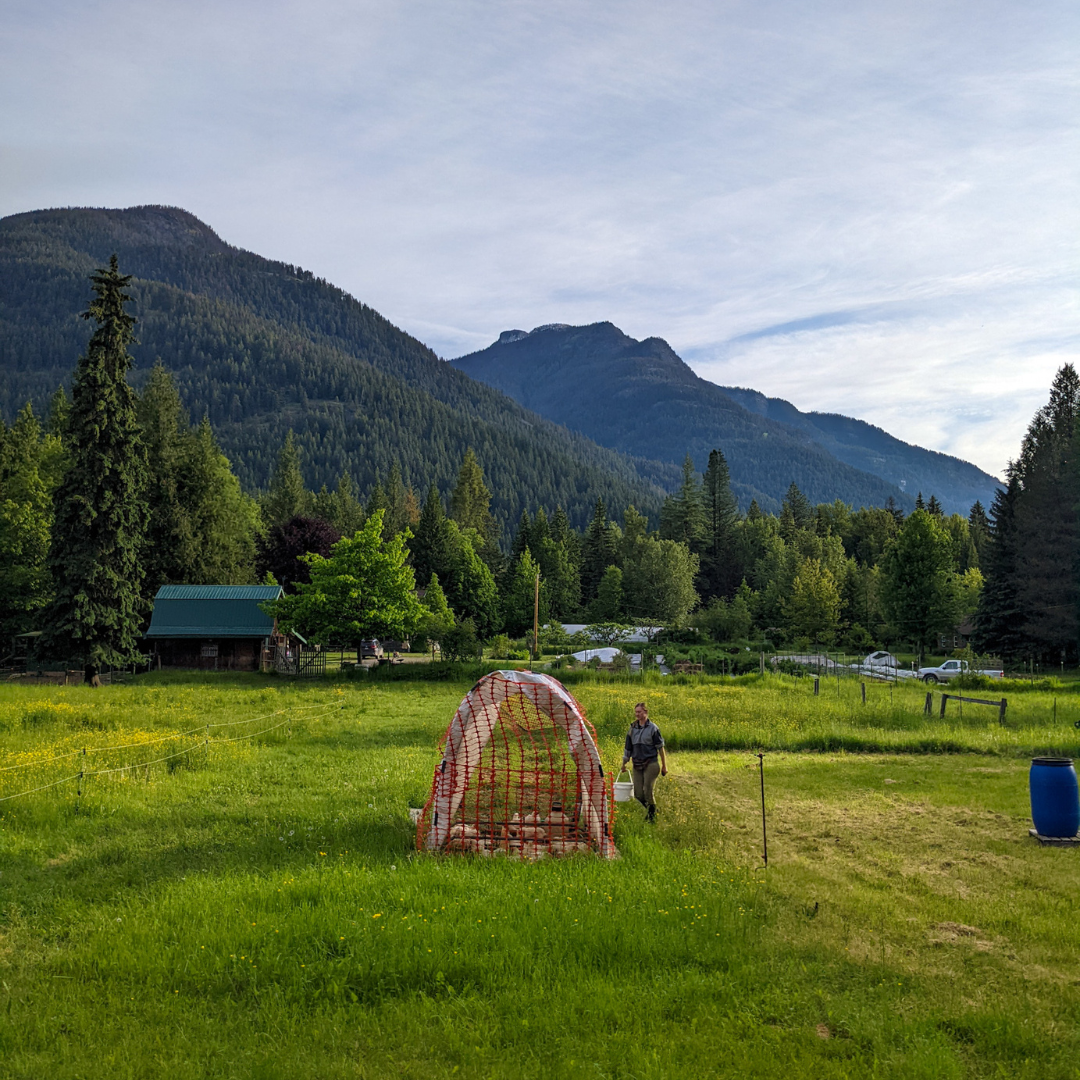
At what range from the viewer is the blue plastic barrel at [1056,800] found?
11227mm

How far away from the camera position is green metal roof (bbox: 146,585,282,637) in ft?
137

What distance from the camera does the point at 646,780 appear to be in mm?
12469

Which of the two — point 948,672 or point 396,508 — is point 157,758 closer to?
point 948,672

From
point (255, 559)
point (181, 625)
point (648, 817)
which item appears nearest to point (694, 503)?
point (255, 559)

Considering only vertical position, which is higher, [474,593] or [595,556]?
[595,556]

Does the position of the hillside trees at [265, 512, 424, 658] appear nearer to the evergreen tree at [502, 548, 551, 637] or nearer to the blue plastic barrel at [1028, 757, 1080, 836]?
the blue plastic barrel at [1028, 757, 1080, 836]

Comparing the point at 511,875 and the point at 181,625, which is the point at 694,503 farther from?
the point at 511,875

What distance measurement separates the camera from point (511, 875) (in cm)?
923

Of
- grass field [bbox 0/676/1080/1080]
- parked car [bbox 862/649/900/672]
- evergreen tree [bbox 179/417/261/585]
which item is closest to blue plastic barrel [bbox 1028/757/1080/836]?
grass field [bbox 0/676/1080/1080]

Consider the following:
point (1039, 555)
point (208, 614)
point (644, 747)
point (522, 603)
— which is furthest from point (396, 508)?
point (644, 747)

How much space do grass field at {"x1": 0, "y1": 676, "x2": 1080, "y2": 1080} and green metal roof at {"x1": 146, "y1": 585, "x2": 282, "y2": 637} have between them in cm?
2774

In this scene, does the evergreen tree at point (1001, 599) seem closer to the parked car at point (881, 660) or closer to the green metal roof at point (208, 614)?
the parked car at point (881, 660)

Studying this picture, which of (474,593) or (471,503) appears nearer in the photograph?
(474,593)

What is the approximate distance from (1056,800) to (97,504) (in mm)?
37547
